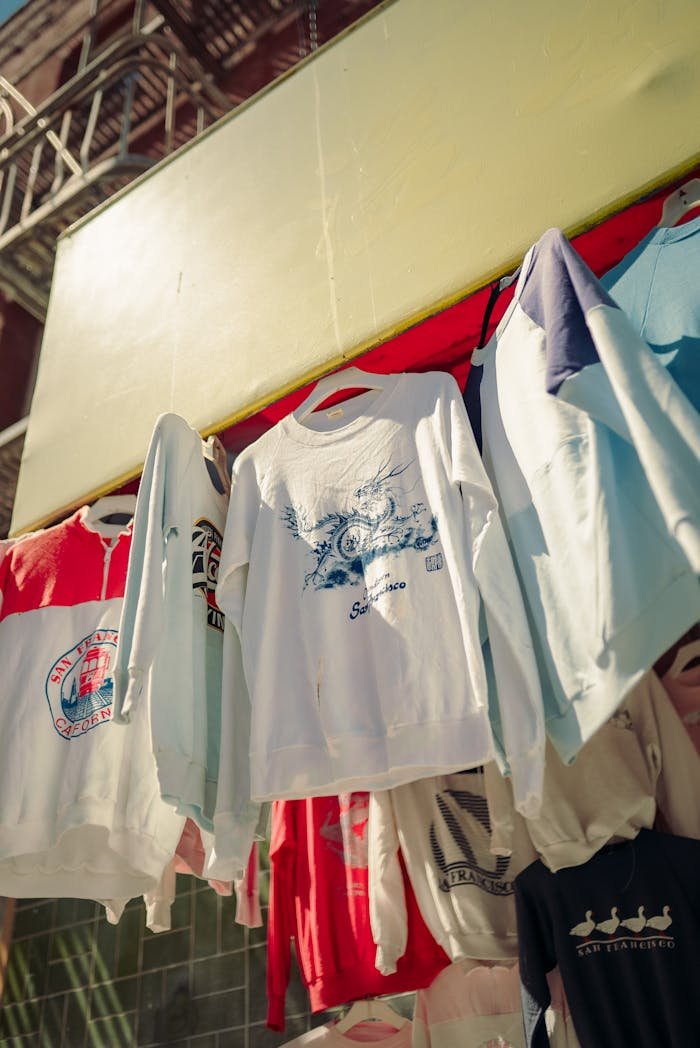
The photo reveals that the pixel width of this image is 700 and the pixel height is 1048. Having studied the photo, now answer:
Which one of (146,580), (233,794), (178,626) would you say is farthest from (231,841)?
(146,580)

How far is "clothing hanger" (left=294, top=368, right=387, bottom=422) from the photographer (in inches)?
115

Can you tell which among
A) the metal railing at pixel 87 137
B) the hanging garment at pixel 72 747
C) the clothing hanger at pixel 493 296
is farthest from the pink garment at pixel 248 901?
the metal railing at pixel 87 137

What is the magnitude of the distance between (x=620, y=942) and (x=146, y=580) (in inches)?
64.5

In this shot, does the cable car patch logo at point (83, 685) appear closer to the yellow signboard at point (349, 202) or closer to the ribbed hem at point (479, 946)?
the yellow signboard at point (349, 202)

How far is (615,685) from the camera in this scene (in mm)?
1794

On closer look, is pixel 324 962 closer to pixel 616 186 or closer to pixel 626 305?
pixel 626 305

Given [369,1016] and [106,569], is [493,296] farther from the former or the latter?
[369,1016]

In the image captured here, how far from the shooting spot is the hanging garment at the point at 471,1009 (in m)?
2.82

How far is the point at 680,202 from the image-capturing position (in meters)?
2.64

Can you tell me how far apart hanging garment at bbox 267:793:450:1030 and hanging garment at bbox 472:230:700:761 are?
1.25m

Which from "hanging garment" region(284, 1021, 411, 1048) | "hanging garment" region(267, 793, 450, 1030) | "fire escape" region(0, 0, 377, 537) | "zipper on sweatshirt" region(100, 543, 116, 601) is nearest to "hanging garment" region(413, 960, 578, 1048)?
"hanging garment" region(267, 793, 450, 1030)

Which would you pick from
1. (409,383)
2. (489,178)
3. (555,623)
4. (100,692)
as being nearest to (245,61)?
(489,178)

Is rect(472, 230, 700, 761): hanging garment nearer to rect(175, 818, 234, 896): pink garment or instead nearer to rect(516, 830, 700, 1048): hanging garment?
rect(516, 830, 700, 1048): hanging garment

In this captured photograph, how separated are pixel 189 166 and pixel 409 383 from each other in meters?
2.05
